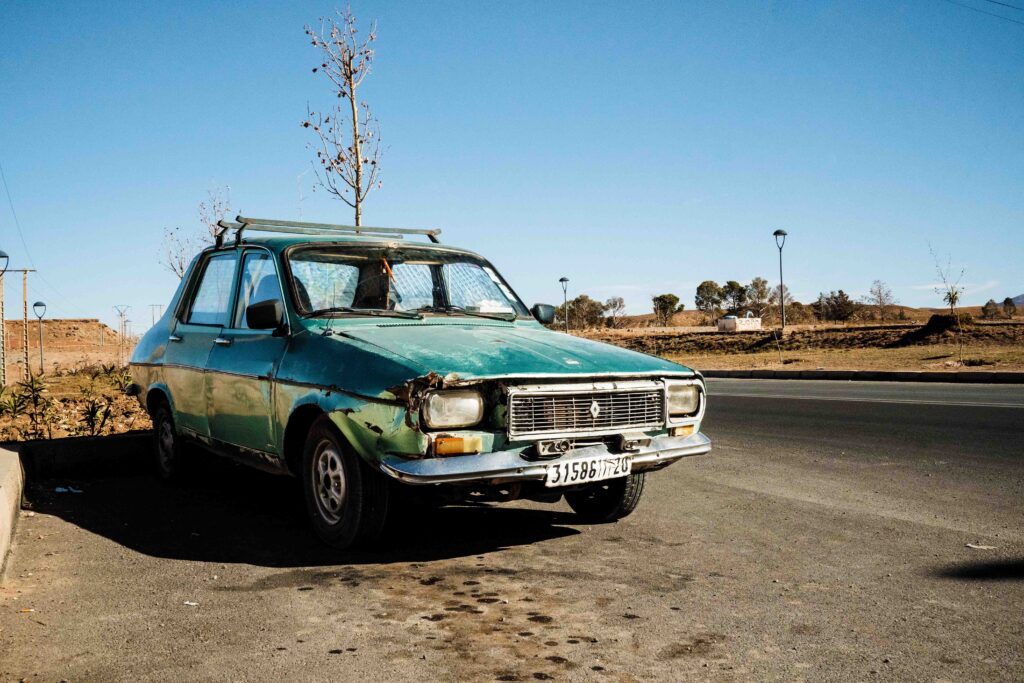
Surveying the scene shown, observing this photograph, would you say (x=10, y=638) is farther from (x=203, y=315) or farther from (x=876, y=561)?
(x=876, y=561)

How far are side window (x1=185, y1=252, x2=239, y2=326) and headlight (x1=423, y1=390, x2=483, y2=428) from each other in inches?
95.1

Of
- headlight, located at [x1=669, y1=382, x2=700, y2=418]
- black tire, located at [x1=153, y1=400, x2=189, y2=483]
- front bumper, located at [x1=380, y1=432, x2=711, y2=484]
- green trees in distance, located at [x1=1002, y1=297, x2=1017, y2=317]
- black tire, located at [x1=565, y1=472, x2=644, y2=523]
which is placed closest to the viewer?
front bumper, located at [x1=380, y1=432, x2=711, y2=484]

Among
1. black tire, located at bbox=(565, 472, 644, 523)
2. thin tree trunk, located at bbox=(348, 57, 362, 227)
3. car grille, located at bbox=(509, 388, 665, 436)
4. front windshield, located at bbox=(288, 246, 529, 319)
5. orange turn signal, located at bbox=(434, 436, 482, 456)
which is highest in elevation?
thin tree trunk, located at bbox=(348, 57, 362, 227)

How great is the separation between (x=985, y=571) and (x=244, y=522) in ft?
13.9

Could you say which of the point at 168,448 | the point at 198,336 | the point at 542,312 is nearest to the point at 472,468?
the point at 542,312

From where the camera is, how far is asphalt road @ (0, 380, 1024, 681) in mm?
3289

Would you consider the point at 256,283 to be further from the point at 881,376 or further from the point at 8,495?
the point at 881,376

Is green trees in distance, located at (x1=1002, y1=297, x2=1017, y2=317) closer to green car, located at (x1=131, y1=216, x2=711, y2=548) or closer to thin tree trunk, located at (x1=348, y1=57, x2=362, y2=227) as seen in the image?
thin tree trunk, located at (x1=348, y1=57, x2=362, y2=227)

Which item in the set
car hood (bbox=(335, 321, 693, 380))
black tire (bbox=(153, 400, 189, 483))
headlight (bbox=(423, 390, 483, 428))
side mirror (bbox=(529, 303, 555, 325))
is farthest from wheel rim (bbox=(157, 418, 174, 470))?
headlight (bbox=(423, 390, 483, 428))

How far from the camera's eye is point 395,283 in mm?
5828

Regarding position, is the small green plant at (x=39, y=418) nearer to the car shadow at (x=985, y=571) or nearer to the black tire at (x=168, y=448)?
the black tire at (x=168, y=448)

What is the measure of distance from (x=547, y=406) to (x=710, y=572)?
3.79 ft

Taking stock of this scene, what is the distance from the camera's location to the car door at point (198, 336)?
6242 mm

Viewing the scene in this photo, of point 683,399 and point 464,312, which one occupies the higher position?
point 464,312
